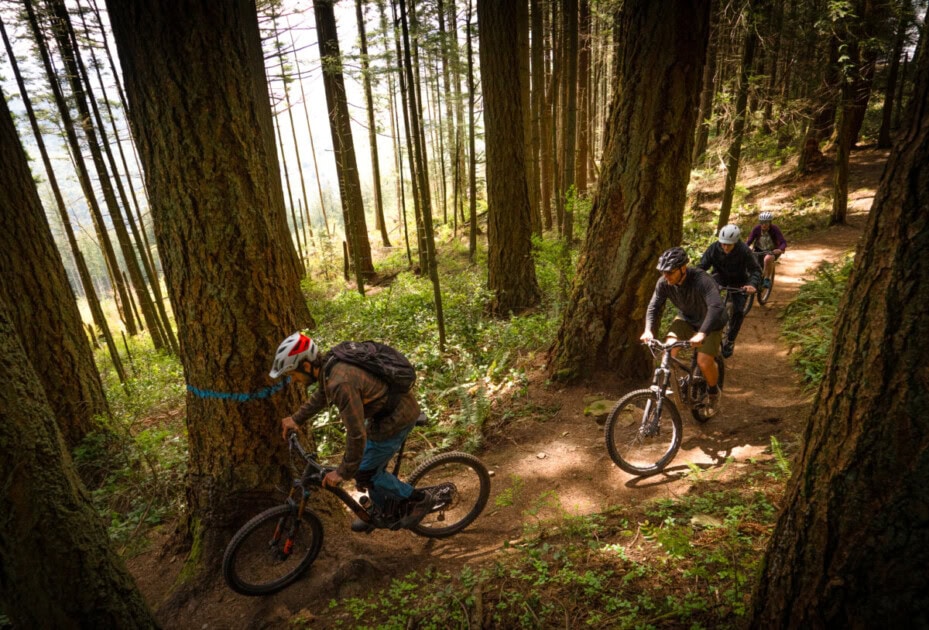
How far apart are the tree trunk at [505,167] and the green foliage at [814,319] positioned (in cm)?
532

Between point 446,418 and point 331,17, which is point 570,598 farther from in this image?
point 331,17

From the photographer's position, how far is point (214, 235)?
3615 millimetres

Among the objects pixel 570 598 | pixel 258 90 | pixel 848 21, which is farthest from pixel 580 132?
pixel 570 598

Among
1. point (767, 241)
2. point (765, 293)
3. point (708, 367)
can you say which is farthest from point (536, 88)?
point (708, 367)

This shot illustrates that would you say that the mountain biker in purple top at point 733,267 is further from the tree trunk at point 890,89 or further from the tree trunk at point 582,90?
the tree trunk at point 890,89

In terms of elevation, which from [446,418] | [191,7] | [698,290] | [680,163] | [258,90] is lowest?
[446,418]

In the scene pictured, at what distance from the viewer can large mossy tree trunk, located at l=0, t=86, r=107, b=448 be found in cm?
572

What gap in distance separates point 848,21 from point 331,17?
16.4 metres

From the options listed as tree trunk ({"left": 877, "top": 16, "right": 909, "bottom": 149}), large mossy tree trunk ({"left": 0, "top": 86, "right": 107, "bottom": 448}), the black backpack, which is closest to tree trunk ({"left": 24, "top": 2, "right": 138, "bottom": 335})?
Answer: large mossy tree trunk ({"left": 0, "top": 86, "right": 107, "bottom": 448})

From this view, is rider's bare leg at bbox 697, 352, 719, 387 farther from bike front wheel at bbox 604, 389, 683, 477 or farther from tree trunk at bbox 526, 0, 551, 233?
tree trunk at bbox 526, 0, 551, 233

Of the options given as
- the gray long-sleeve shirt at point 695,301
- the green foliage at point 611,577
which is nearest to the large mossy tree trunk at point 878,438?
the green foliage at point 611,577

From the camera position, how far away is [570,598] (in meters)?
3.20

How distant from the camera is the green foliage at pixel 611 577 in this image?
2.89 metres

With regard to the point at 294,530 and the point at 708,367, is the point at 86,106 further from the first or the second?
the point at 708,367
